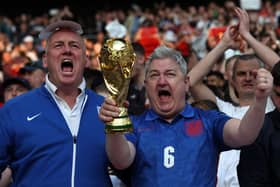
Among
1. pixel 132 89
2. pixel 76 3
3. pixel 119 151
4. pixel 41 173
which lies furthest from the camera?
pixel 76 3

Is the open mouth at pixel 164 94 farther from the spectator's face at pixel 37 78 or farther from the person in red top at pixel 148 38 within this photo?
the person in red top at pixel 148 38

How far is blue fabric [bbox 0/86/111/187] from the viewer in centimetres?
398

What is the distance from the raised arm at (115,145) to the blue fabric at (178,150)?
0.10m

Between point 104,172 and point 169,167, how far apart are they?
39 centimetres

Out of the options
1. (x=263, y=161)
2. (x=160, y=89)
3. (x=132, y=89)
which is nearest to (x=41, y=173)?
(x=160, y=89)

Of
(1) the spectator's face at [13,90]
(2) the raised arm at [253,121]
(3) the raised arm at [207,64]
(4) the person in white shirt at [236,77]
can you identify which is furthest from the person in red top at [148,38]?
(2) the raised arm at [253,121]

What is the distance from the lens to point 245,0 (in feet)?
24.9

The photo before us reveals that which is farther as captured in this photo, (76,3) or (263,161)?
(76,3)

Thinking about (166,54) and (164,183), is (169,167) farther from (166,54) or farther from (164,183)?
(166,54)

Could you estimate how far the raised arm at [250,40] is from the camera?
4.94 meters

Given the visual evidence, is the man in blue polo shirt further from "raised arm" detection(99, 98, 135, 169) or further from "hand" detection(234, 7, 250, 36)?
"hand" detection(234, 7, 250, 36)

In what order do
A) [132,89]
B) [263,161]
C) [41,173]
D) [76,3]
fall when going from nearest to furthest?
[41,173] < [263,161] < [132,89] < [76,3]

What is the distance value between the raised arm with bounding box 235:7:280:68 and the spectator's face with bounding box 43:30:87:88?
125cm

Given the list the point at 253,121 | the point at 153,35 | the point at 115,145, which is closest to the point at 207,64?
the point at 253,121
